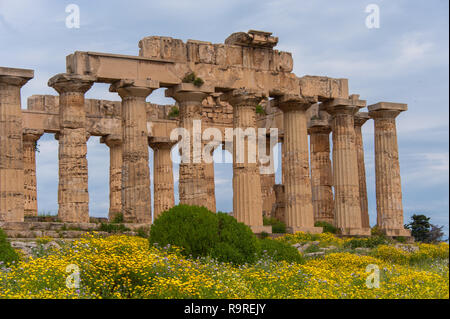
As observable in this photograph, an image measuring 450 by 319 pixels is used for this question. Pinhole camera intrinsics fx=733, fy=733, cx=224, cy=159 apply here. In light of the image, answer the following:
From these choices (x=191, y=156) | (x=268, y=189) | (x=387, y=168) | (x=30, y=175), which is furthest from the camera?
(x=268, y=189)

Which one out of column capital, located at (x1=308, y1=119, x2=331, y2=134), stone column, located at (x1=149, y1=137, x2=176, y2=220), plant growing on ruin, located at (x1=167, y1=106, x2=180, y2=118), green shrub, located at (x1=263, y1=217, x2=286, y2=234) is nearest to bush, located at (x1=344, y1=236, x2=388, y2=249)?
green shrub, located at (x1=263, y1=217, x2=286, y2=234)

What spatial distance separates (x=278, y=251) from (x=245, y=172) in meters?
11.3

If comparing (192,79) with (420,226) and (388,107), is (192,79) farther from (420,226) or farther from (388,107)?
(420,226)

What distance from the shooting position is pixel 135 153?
31.4 metres

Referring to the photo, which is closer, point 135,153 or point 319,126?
point 135,153

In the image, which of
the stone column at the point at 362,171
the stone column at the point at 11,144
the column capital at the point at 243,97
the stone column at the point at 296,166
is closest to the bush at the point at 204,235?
the stone column at the point at 11,144

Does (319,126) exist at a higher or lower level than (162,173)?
higher

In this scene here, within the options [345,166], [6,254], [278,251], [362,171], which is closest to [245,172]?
[345,166]

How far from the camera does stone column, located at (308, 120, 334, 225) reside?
39469mm

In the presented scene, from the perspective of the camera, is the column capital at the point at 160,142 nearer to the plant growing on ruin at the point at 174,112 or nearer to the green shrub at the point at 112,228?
the plant growing on ruin at the point at 174,112

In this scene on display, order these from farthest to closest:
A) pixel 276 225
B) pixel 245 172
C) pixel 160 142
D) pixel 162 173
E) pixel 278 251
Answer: pixel 162 173, pixel 160 142, pixel 276 225, pixel 245 172, pixel 278 251

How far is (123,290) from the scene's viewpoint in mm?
16438
